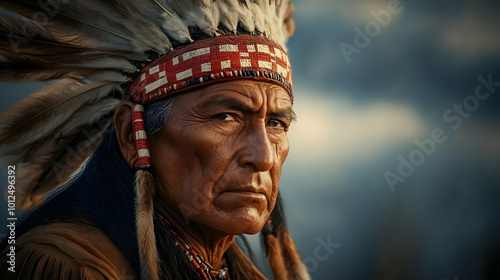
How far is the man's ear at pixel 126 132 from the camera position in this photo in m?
2.14

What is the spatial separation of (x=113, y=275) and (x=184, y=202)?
16.3 inches

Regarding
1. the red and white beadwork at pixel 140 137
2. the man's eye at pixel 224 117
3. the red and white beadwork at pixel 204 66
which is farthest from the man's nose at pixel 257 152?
the red and white beadwork at pixel 140 137

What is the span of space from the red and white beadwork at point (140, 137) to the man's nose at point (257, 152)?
39 centimetres

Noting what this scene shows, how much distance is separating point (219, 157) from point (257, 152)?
Answer: 158mm

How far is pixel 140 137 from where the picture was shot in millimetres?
2094

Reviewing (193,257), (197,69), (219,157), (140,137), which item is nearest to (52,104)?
(140,137)

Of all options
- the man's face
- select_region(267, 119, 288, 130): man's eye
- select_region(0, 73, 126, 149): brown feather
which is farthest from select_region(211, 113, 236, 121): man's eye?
select_region(0, 73, 126, 149): brown feather

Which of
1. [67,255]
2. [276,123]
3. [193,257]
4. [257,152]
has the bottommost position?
[193,257]

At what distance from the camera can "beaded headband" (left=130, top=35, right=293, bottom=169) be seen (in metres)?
2.08

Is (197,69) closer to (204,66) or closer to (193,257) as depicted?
(204,66)

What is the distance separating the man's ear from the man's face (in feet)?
0.29

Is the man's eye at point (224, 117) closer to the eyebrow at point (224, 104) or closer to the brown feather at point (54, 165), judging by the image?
the eyebrow at point (224, 104)

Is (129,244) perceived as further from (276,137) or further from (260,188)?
(276,137)

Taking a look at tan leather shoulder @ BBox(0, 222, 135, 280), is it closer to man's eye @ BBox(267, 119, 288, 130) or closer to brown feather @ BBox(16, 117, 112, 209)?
brown feather @ BBox(16, 117, 112, 209)
